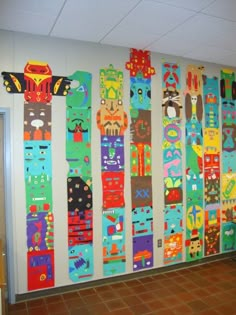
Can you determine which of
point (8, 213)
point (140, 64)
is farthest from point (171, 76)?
point (8, 213)

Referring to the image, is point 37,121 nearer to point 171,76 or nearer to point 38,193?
point 38,193

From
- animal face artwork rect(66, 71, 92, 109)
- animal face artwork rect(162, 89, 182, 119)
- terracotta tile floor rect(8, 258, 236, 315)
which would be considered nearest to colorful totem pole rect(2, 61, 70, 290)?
animal face artwork rect(66, 71, 92, 109)

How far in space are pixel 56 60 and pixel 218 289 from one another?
10.2ft

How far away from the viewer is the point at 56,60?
2.99m

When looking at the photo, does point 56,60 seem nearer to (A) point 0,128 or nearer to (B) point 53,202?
(A) point 0,128

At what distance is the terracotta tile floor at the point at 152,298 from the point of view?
105 inches

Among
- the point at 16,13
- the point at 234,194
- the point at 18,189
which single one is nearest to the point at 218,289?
the point at 234,194

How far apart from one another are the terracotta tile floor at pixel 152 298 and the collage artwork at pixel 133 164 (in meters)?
0.18

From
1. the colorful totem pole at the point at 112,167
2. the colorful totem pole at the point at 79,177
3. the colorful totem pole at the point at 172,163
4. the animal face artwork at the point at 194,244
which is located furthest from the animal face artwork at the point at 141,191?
the animal face artwork at the point at 194,244

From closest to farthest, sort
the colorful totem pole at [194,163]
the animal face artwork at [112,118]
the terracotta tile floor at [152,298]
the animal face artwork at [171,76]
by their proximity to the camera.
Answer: the terracotta tile floor at [152,298] < the animal face artwork at [112,118] < the animal face artwork at [171,76] < the colorful totem pole at [194,163]

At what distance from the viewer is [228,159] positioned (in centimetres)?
396

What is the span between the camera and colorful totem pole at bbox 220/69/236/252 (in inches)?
155

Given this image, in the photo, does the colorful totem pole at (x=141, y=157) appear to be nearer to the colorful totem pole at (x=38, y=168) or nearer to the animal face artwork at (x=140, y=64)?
the animal face artwork at (x=140, y=64)

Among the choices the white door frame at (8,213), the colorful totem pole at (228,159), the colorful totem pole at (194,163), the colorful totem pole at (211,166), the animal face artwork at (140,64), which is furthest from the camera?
the colorful totem pole at (228,159)
